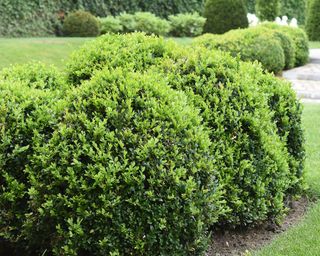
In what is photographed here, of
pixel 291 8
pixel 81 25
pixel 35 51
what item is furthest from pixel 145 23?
pixel 291 8

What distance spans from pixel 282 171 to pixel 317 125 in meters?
4.43

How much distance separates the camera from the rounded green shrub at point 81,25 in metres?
20.1

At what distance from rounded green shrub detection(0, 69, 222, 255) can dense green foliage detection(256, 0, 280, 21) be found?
22513 millimetres

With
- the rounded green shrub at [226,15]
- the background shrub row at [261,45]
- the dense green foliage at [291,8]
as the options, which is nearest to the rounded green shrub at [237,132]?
the background shrub row at [261,45]

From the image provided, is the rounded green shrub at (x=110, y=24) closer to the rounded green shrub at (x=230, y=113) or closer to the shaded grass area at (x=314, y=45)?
the shaded grass area at (x=314, y=45)

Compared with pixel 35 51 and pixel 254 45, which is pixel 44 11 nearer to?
pixel 35 51

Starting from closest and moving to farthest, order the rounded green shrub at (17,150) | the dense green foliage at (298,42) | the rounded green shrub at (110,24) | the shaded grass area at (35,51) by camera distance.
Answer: the rounded green shrub at (17,150)
the shaded grass area at (35,51)
the dense green foliage at (298,42)
the rounded green shrub at (110,24)

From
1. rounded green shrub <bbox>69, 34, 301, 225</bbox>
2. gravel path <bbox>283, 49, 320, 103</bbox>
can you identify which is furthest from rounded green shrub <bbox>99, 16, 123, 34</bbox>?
rounded green shrub <bbox>69, 34, 301, 225</bbox>

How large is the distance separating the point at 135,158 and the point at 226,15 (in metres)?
17.7

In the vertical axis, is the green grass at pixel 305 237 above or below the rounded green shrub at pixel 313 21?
above

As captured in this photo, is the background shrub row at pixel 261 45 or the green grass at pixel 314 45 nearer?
the background shrub row at pixel 261 45

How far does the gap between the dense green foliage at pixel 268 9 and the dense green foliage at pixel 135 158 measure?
70.7 feet

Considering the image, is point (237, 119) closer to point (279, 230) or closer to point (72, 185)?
point (279, 230)

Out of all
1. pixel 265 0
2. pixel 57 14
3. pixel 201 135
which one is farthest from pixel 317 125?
pixel 265 0
